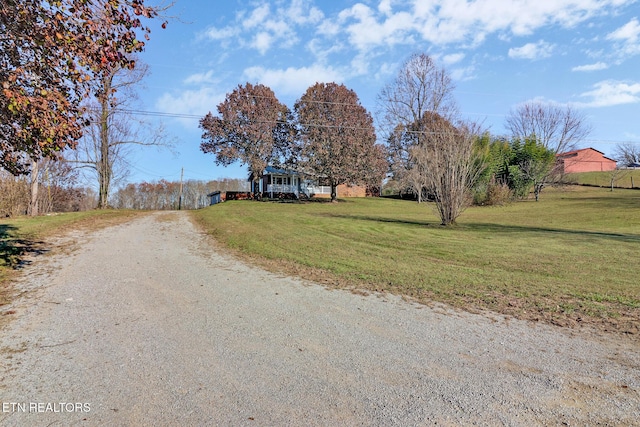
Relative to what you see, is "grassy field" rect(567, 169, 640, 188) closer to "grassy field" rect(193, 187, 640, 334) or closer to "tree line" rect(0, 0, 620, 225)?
"tree line" rect(0, 0, 620, 225)

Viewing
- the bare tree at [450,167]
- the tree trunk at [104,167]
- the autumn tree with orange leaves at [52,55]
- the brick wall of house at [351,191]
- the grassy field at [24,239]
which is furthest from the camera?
the brick wall of house at [351,191]

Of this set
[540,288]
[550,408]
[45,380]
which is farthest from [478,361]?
[45,380]

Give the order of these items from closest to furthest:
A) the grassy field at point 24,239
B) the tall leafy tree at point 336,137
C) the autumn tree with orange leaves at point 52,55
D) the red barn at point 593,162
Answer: the autumn tree with orange leaves at point 52,55, the grassy field at point 24,239, the tall leafy tree at point 336,137, the red barn at point 593,162

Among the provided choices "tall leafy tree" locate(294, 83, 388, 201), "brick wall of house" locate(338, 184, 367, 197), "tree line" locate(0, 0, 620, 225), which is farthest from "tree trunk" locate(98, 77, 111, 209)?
"brick wall of house" locate(338, 184, 367, 197)

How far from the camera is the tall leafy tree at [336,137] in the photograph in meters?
32.9

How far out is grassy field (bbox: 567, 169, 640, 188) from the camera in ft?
147

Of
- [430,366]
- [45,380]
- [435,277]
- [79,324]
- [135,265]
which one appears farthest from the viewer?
[135,265]

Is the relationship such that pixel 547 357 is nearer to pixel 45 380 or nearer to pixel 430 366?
pixel 430 366

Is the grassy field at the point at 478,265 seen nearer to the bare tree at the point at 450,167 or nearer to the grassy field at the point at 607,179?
the bare tree at the point at 450,167

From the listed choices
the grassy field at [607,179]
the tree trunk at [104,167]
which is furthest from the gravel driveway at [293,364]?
the grassy field at [607,179]

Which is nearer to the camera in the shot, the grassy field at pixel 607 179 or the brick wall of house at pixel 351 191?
the grassy field at pixel 607 179

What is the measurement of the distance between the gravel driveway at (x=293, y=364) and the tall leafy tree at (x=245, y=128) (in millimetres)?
28351

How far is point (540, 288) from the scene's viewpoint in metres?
5.97

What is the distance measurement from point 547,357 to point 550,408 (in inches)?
40.4
